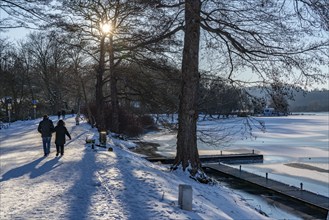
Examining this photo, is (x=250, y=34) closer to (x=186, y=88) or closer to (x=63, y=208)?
(x=186, y=88)

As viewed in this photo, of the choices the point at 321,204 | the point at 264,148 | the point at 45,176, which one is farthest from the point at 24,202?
the point at 264,148

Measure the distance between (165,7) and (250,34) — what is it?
294cm

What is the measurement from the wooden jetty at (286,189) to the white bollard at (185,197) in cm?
1025

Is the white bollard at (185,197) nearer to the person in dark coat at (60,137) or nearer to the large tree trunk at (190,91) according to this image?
the large tree trunk at (190,91)

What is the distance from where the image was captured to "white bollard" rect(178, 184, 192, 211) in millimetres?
8273

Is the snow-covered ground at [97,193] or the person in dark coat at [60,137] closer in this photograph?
the snow-covered ground at [97,193]

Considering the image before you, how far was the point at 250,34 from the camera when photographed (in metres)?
13.9

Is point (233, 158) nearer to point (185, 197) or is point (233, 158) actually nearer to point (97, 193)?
point (97, 193)

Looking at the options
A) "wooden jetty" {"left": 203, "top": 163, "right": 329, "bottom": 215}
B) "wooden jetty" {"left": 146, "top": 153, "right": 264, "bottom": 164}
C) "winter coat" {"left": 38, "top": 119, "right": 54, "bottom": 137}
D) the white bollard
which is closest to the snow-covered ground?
the white bollard

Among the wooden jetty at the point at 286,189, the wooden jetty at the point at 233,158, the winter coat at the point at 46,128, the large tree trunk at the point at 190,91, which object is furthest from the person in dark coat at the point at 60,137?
the wooden jetty at the point at 233,158

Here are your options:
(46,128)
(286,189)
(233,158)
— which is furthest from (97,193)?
(233,158)

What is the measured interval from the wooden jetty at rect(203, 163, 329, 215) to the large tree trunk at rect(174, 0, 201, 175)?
648 cm

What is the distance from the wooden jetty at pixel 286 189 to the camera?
18008 mm

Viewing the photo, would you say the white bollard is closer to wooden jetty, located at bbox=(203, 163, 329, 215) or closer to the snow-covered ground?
the snow-covered ground
